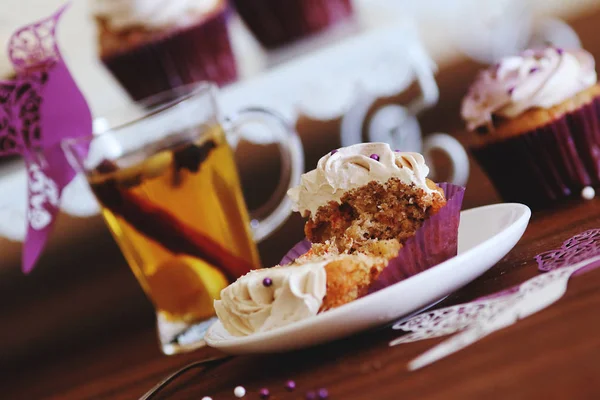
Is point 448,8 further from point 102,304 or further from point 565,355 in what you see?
point 565,355

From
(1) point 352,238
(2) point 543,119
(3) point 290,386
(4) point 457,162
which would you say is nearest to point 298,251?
(1) point 352,238

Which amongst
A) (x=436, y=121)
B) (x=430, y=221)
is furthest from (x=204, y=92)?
(x=436, y=121)

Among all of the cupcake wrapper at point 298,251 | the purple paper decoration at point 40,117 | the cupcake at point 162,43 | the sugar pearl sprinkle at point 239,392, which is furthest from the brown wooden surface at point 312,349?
the cupcake at point 162,43

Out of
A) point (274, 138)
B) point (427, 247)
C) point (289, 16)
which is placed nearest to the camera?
point (427, 247)

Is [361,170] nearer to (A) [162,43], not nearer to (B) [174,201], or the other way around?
(B) [174,201]

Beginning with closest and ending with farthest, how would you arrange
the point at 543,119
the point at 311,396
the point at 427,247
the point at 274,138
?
the point at 311,396 < the point at 427,247 < the point at 543,119 < the point at 274,138

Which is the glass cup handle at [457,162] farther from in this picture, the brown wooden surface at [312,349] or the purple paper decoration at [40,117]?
the purple paper decoration at [40,117]
